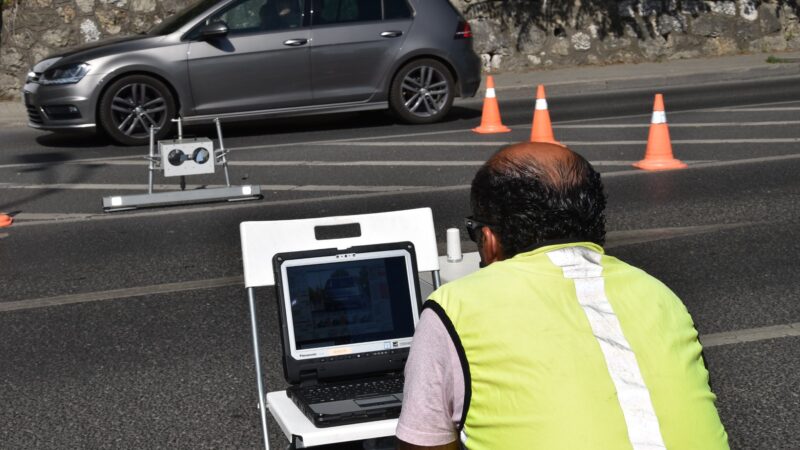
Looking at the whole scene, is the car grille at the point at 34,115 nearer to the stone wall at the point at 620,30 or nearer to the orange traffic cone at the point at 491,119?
the orange traffic cone at the point at 491,119

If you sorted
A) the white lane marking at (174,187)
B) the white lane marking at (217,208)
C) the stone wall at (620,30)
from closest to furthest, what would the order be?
the white lane marking at (217,208) < the white lane marking at (174,187) < the stone wall at (620,30)

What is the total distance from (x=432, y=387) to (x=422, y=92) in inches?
480

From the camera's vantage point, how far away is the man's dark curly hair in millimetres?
2475

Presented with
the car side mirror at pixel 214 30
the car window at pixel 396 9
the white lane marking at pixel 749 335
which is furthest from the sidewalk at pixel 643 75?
the white lane marking at pixel 749 335

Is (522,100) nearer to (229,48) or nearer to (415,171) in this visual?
(229,48)

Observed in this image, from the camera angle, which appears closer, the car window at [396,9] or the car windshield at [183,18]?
the car windshield at [183,18]

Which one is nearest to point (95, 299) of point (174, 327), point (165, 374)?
point (174, 327)

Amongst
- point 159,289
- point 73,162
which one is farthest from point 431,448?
point 73,162

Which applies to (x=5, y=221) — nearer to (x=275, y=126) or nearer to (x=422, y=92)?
(x=275, y=126)

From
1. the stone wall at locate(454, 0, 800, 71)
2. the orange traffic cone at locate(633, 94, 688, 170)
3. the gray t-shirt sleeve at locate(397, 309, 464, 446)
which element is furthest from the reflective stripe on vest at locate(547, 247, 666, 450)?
the stone wall at locate(454, 0, 800, 71)

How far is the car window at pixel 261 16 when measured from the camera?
13688mm

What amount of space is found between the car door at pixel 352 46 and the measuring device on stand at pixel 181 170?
168 inches

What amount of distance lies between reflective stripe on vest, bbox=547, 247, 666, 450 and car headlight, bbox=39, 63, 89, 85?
11514 millimetres

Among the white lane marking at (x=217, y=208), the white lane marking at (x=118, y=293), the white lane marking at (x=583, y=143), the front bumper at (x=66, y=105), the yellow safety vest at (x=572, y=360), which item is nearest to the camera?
the yellow safety vest at (x=572, y=360)
